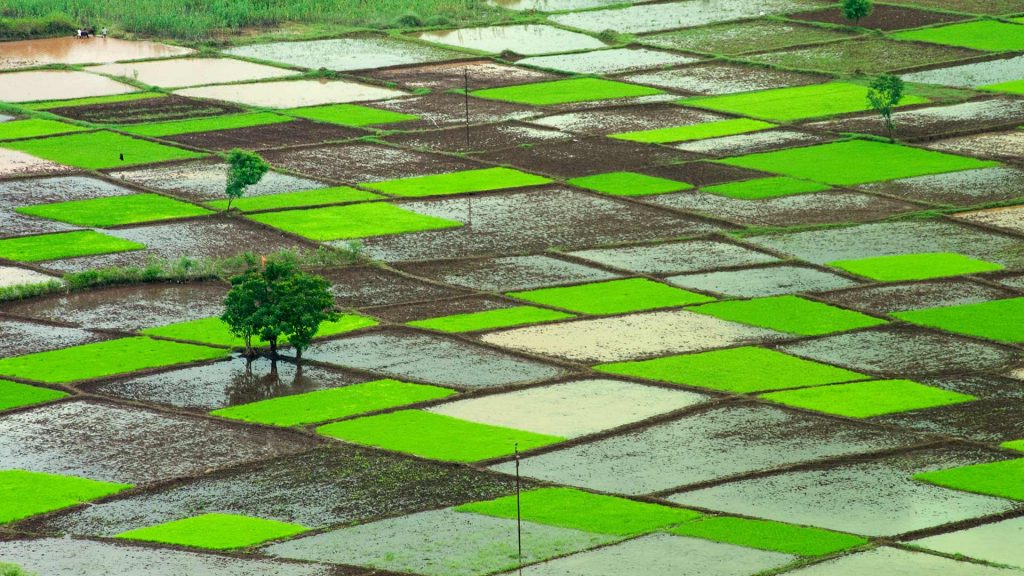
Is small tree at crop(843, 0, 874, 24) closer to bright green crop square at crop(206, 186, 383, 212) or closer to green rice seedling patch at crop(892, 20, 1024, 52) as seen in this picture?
green rice seedling patch at crop(892, 20, 1024, 52)

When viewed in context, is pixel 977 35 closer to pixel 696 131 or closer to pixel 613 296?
pixel 696 131

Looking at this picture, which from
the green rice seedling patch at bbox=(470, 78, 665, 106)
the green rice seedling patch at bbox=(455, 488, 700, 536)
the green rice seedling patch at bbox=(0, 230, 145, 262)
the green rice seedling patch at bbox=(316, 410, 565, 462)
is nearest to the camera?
the green rice seedling patch at bbox=(455, 488, 700, 536)

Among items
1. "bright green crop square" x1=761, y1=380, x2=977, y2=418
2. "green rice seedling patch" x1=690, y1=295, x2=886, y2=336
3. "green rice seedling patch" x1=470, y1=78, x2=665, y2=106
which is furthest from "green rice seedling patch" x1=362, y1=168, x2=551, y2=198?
"bright green crop square" x1=761, y1=380, x2=977, y2=418

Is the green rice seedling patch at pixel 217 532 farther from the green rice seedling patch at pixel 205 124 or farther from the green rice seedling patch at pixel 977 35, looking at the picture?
the green rice seedling patch at pixel 977 35

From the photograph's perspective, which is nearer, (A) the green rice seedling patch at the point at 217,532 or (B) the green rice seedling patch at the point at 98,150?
(A) the green rice seedling patch at the point at 217,532

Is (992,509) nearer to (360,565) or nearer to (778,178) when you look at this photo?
(360,565)

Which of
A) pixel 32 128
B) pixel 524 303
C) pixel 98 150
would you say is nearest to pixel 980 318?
pixel 524 303

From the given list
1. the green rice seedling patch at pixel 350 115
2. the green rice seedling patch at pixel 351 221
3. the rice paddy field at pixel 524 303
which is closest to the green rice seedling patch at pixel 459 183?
the rice paddy field at pixel 524 303
